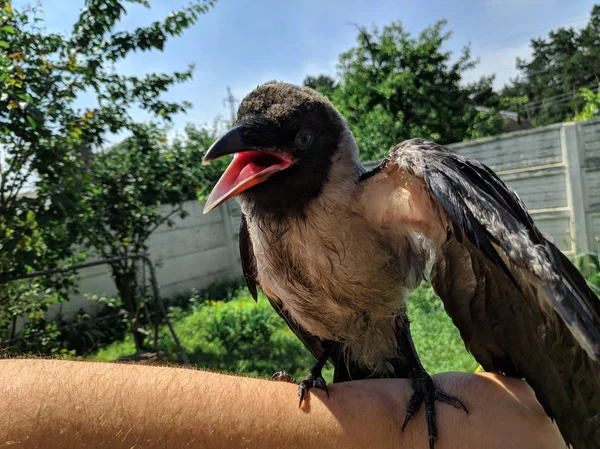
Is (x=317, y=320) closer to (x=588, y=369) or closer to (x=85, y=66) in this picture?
(x=588, y=369)

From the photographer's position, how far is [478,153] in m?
7.20

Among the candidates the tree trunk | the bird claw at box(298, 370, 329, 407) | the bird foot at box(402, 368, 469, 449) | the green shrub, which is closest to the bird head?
the bird claw at box(298, 370, 329, 407)

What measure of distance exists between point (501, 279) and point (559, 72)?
73.7 meters

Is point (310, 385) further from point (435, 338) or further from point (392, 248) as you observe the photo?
point (435, 338)

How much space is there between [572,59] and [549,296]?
70354 mm

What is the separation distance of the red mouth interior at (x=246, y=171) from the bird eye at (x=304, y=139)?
91 millimetres

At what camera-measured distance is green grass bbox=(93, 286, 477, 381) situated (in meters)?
5.13

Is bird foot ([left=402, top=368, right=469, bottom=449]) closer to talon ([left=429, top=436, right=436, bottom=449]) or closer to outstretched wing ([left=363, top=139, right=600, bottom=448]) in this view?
talon ([left=429, top=436, right=436, bottom=449])

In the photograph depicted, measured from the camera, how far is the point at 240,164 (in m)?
1.91

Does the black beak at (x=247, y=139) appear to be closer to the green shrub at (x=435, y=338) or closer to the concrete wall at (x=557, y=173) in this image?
the green shrub at (x=435, y=338)


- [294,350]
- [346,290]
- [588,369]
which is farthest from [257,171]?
[294,350]

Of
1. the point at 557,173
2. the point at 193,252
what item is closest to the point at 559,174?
the point at 557,173

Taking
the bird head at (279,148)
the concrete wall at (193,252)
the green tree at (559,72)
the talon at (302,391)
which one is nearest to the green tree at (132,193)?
the concrete wall at (193,252)

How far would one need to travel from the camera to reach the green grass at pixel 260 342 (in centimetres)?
513
